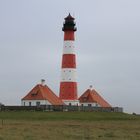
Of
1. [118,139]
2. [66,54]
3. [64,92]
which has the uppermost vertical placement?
[66,54]

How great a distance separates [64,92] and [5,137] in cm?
4078

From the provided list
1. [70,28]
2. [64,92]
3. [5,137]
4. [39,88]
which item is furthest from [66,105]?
[5,137]

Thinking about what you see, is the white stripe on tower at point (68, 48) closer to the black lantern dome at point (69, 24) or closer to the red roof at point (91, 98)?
the black lantern dome at point (69, 24)

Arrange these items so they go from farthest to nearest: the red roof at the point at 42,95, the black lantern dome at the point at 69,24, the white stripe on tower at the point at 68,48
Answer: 1. the red roof at the point at 42,95
2. the black lantern dome at the point at 69,24
3. the white stripe on tower at the point at 68,48

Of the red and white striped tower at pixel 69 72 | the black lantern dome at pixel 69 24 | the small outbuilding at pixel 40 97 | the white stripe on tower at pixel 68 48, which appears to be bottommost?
the small outbuilding at pixel 40 97

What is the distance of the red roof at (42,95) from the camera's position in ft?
215

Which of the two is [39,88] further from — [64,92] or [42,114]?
[42,114]

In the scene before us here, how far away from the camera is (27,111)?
190 feet

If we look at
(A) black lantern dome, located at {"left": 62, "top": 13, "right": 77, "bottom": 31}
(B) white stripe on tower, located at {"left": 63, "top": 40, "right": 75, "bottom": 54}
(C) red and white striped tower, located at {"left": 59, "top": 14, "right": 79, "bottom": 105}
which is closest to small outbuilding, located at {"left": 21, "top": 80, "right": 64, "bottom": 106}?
(C) red and white striped tower, located at {"left": 59, "top": 14, "right": 79, "bottom": 105}

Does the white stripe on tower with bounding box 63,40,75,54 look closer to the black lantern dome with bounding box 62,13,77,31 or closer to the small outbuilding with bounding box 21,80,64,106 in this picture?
the black lantern dome with bounding box 62,13,77,31

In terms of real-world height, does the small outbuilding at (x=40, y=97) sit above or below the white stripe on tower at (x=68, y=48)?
below

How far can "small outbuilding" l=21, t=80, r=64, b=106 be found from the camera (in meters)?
65.6

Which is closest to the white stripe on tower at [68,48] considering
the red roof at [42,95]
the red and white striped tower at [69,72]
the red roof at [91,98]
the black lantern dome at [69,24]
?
the red and white striped tower at [69,72]

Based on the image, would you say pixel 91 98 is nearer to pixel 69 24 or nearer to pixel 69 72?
pixel 69 72
